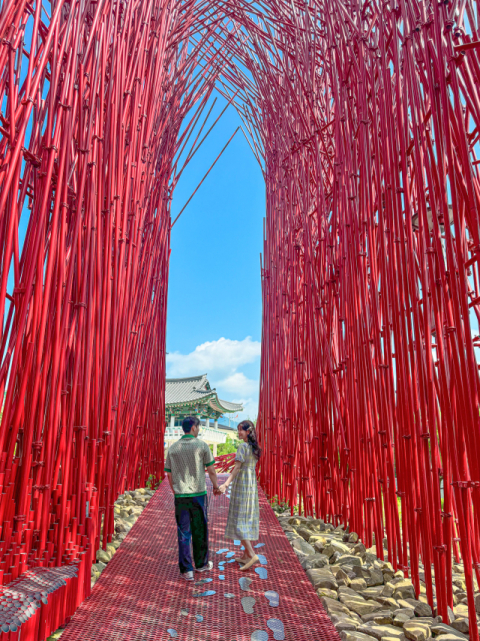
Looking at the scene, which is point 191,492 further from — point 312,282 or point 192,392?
point 192,392

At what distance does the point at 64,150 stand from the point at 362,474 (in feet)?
4.03

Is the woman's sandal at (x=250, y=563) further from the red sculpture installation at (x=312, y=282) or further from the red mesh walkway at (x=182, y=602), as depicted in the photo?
the red sculpture installation at (x=312, y=282)

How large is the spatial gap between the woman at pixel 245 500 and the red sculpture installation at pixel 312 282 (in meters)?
0.30

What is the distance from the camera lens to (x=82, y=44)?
1357mm

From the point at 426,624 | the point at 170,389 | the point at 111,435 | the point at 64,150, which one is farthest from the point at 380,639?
the point at 170,389

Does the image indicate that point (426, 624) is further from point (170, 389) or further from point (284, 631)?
point (170, 389)

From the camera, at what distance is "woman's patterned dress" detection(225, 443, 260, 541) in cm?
152

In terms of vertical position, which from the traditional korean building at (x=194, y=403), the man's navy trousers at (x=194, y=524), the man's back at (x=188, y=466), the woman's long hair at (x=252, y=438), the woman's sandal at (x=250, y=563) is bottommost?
the woman's sandal at (x=250, y=563)

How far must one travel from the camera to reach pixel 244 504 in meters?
1.57

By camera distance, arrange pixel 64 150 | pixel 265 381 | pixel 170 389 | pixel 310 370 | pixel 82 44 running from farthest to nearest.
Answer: pixel 170 389 < pixel 265 381 < pixel 310 370 < pixel 82 44 < pixel 64 150

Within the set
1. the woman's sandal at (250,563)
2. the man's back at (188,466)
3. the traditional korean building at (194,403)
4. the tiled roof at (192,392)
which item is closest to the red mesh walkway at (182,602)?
the woman's sandal at (250,563)

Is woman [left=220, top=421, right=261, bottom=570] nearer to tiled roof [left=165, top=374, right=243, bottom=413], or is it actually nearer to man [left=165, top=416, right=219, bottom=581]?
man [left=165, top=416, right=219, bottom=581]

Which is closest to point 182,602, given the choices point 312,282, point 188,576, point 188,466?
point 188,576

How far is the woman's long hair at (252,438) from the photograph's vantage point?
1672mm
